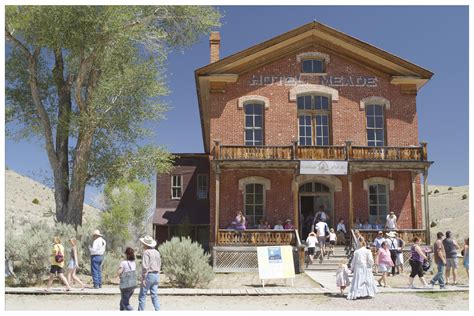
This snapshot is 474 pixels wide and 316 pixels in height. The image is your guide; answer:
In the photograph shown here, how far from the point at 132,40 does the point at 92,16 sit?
220cm

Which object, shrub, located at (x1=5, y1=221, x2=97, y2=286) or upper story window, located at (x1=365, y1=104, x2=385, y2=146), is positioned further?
upper story window, located at (x1=365, y1=104, x2=385, y2=146)

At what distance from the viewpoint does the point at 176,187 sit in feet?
87.6

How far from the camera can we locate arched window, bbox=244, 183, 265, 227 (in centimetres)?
2150

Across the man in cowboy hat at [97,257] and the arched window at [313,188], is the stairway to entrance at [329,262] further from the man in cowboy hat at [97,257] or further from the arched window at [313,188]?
the man in cowboy hat at [97,257]

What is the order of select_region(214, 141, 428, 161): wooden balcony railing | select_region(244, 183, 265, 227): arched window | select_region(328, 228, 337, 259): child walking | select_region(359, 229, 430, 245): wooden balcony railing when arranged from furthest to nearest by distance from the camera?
select_region(244, 183, 265, 227): arched window, select_region(214, 141, 428, 161): wooden balcony railing, select_region(359, 229, 430, 245): wooden balcony railing, select_region(328, 228, 337, 259): child walking

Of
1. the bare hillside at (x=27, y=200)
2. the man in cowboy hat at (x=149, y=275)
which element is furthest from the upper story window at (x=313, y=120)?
the bare hillside at (x=27, y=200)

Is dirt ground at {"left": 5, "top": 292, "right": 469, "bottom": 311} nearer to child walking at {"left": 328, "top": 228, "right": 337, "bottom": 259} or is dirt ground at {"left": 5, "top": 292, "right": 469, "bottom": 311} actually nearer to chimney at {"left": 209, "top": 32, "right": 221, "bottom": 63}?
A: child walking at {"left": 328, "top": 228, "right": 337, "bottom": 259}

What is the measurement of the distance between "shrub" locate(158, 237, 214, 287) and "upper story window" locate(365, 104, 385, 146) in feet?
34.7

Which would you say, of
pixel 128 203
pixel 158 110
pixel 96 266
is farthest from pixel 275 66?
pixel 128 203

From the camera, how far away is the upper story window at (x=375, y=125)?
2212 cm

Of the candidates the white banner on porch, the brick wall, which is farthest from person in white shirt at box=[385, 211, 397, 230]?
the brick wall

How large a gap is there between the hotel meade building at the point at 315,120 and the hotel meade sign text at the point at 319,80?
1.6 inches

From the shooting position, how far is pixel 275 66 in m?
22.2

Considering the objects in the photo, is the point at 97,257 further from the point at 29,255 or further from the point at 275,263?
the point at 275,263
